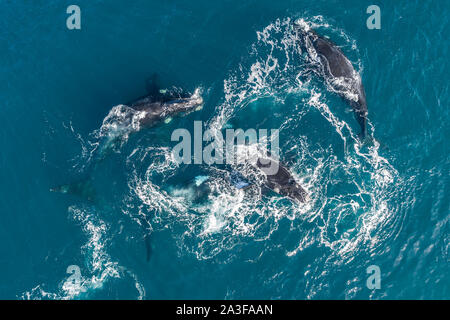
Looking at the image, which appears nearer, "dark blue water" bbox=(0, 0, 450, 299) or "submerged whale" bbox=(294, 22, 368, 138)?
"dark blue water" bbox=(0, 0, 450, 299)

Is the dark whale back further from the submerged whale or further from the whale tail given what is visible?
the whale tail

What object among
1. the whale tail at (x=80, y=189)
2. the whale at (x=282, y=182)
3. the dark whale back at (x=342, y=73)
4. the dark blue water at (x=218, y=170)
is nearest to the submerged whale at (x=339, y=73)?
the dark whale back at (x=342, y=73)

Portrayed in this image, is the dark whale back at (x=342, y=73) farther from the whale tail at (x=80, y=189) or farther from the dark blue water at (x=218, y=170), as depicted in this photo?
the whale tail at (x=80, y=189)

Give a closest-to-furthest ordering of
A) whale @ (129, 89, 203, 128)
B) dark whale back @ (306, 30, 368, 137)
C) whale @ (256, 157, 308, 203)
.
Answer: whale @ (256, 157, 308, 203)
dark whale back @ (306, 30, 368, 137)
whale @ (129, 89, 203, 128)

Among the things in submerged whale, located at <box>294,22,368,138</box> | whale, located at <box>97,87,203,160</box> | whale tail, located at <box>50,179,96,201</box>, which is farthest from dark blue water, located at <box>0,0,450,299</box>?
submerged whale, located at <box>294,22,368,138</box>

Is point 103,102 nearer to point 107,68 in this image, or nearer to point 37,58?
point 107,68

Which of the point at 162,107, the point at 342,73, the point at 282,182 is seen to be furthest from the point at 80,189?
the point at 342,73

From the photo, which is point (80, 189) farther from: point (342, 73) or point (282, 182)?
point (342, 73)

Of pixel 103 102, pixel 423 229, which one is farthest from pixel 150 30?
pixel 423 229
